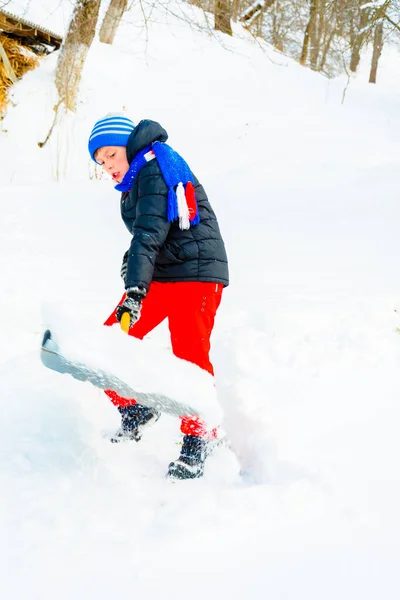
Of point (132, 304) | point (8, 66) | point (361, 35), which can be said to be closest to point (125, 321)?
point (132, 304)

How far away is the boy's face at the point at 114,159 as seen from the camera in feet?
5.81

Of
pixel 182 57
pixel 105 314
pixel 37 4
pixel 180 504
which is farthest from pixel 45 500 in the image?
pixel 182 57

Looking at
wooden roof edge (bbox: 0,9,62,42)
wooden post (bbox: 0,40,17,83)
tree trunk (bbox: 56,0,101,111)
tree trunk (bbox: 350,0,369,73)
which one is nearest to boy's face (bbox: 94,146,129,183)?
tree trunk (bbox: 56,0,101,111)

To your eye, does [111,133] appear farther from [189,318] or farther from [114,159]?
[189,318]

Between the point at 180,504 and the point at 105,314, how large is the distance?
1.49m

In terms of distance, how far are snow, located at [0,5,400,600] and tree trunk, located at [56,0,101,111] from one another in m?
2.98

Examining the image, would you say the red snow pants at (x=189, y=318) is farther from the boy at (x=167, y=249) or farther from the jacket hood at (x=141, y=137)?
the jacket hood at (x=141, y=137)

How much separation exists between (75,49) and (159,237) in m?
6.34

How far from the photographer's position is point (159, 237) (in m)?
1.65

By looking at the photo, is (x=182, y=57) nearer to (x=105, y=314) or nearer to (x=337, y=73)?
(x=105, y=314)

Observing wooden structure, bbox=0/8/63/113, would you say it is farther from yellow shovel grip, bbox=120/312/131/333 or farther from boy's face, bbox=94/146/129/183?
yellow shovel grip, bbox=120/312/131/333

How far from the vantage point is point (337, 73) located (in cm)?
1858

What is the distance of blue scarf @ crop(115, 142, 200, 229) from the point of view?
1.66 meters

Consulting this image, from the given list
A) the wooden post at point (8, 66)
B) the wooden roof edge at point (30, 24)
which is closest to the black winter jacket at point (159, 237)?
the wooden post at point (8, 66)
